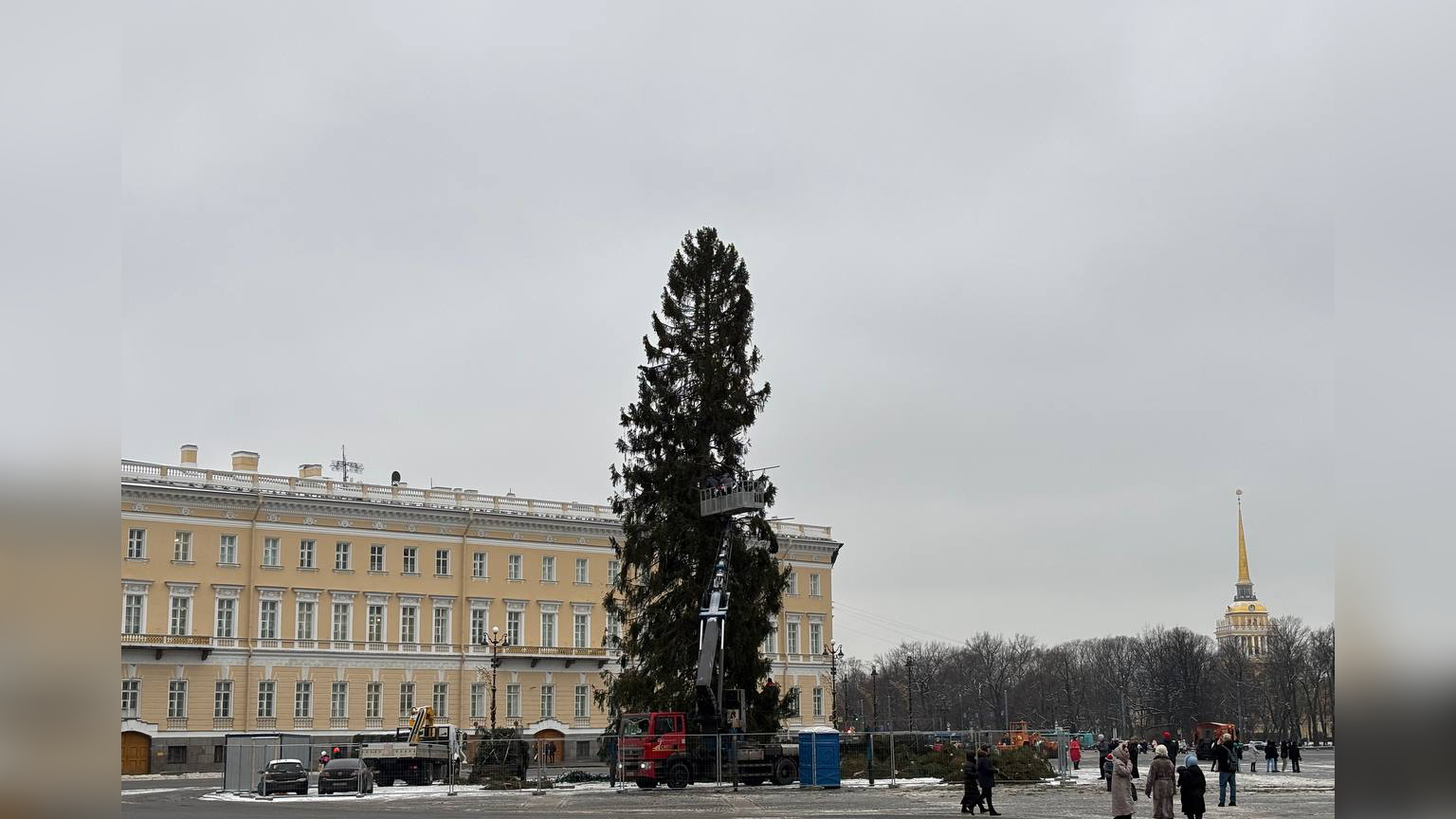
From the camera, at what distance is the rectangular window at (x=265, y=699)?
216 feet

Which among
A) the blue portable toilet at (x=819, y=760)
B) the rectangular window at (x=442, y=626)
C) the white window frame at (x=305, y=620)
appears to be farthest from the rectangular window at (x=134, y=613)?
the blue portable toilet at (x=819, y=760)

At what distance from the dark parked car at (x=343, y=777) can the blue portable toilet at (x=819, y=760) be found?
1325 centimetres

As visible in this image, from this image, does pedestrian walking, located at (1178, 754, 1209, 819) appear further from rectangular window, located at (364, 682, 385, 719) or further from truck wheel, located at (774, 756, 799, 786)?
rectangular window, located at (364, 682, 385, 719)

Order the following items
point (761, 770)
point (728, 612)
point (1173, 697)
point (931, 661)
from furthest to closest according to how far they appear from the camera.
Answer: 1. point (931, 661)
2. point (1173, 697)
3. point (728, 612)
4. point (761, 770)

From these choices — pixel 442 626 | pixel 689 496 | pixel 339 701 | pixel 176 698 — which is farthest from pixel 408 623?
pixel 689 496

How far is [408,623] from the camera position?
71.2m

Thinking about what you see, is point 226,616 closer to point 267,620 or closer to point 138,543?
point 267,620

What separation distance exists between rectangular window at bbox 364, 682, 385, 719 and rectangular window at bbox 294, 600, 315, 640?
4114mm

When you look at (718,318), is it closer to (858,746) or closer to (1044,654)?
(858,746)

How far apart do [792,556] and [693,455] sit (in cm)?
3652

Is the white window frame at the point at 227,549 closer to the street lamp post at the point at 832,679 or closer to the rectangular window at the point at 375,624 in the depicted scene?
the rectangular window at the point at 375,624

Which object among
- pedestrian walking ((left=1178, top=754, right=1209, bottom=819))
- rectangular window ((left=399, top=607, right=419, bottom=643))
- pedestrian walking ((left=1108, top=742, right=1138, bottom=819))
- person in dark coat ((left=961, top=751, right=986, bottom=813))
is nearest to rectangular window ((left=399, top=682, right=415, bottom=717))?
rectangular window ((left=399, top=607, right=419, bottom=643))
